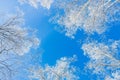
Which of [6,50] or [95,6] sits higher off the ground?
[95,6]

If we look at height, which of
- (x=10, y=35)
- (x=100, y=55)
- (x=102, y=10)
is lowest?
(x=10, y=35)

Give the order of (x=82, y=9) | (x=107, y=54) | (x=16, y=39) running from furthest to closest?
1. (x=107, y=54)
2. (x=82, y=9)
3. (x=16, y=39)

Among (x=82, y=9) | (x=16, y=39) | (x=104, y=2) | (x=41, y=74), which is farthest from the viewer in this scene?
(x=41, y=74)

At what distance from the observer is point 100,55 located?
1805cm

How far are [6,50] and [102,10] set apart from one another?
5.72 meters

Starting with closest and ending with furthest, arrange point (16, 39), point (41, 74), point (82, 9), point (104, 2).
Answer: point (16, 39), point (104, 2), point (82, 9), point (41, 74)

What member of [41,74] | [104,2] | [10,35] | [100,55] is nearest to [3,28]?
[10,35]

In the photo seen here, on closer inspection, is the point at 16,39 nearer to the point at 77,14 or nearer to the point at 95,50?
the point at 77,14

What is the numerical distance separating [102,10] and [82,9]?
113cm

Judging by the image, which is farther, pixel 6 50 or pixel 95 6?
pixel 95 6

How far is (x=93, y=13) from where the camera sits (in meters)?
14.1

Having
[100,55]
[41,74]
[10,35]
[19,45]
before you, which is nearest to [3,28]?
[10,35]

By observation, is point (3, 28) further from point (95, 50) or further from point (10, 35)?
point (95, 50)

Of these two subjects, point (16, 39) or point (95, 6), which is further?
point (95, 6)
